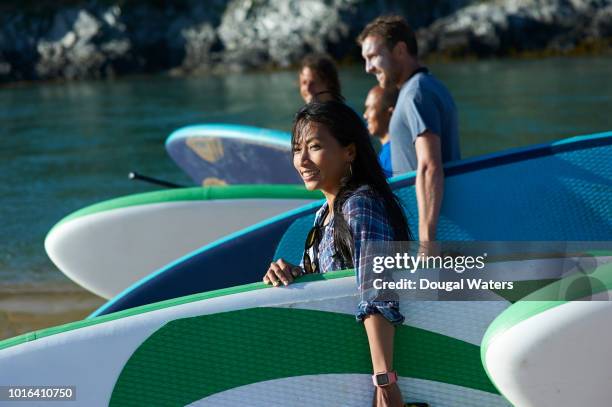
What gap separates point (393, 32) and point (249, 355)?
156cm

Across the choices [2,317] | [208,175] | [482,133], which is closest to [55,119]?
[482,133]

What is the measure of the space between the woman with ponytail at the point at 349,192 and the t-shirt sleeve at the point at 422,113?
3.17ft

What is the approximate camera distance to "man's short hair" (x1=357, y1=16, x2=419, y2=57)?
12.8 feet

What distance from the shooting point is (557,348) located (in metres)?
2.58

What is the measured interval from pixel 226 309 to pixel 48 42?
84.1ft

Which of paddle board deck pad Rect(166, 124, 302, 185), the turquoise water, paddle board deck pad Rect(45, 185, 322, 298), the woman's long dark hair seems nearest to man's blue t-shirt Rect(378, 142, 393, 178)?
paddle board deck pad Rect(45, 185, 322, 298)

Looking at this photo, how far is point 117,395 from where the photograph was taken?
3016 mm

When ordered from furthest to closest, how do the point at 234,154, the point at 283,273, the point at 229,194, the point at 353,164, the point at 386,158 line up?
the point at 234,154, the point at 229,194, the point at 386,158, the point at 283,273, the point at 353,164

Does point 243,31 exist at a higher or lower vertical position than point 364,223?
lower

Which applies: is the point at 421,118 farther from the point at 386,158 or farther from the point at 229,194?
the point at 229,194

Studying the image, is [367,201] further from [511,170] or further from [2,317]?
[2,317]

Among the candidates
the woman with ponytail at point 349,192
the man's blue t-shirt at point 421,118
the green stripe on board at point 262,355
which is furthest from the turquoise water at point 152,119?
the woman with ponytail at point 349,192

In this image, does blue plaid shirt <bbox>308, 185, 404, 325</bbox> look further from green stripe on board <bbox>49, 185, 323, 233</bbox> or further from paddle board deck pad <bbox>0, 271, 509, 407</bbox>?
green stripe on board <bbox>49, 185, 323, 233</bbox>

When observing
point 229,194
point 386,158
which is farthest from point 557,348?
point 229,194
